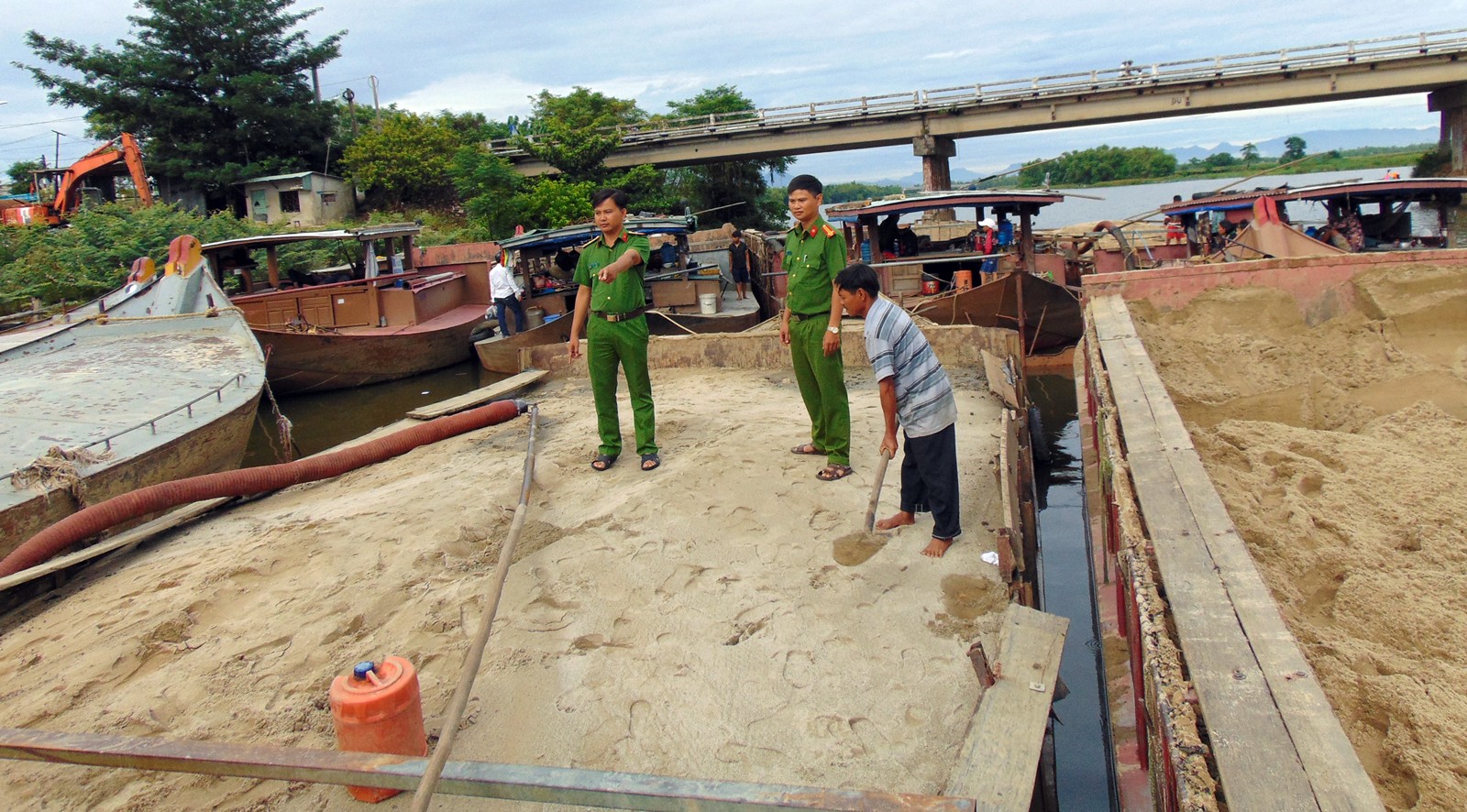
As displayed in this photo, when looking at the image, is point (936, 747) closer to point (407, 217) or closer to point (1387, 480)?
point (1387, 480)

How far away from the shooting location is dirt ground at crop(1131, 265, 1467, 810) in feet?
8.77

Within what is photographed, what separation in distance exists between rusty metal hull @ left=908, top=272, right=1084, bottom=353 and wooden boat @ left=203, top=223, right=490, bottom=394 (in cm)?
831

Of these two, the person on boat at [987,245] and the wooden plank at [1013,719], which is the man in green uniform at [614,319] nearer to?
the wooden plank at [1013,719]

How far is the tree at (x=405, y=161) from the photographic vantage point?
3188 centimetres

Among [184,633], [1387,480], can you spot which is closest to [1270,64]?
[1387,480]

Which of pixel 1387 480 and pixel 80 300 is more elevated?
pixel 80 300

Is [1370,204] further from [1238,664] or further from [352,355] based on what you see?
[352,355]

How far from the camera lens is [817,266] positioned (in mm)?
5293

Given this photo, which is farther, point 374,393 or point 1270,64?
point 1270,64

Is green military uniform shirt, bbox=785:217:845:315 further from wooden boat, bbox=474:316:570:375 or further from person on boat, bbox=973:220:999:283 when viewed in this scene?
wooden boat, bbox=474:316:570:375

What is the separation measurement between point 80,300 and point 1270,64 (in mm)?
30894

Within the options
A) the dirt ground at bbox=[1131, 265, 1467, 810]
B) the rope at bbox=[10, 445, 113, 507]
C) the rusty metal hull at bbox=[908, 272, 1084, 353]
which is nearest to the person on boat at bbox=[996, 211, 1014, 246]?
the rusty metal hull at bbox=[908, 272, 1084, 353]

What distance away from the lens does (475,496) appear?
5.31 meters

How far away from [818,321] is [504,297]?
388 inches
